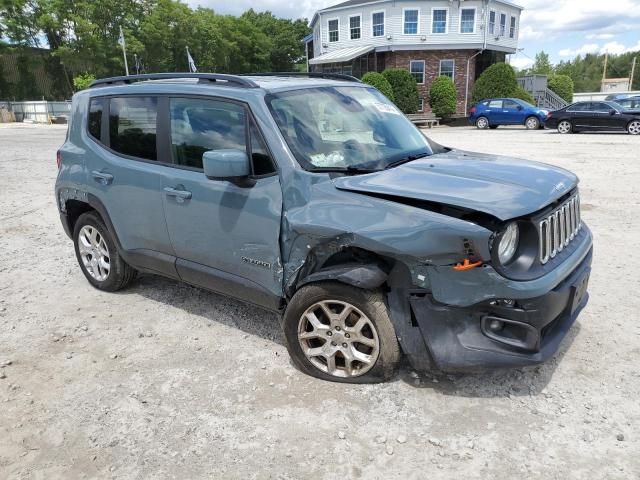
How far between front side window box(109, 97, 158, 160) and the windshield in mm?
1119

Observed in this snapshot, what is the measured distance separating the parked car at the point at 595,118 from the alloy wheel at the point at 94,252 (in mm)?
19582

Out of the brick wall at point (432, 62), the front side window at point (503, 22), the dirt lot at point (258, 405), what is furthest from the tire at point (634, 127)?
the front side window at point (503, 22)

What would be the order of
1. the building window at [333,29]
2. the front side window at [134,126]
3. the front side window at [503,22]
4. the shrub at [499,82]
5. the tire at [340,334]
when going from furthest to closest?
1. the building window at [333,29]
2. the front side window at [503,22]
3. the shrub at [499,82]
4. the front side window at [134,126]
5. the tire at [340,334]

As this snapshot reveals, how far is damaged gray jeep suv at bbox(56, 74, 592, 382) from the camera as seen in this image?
108 inches

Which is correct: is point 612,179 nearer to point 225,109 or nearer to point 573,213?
point 573,213

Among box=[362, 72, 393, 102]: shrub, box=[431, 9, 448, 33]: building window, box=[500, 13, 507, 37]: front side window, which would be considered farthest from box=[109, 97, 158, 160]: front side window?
box=[500, 13, 507, 37]: front side window

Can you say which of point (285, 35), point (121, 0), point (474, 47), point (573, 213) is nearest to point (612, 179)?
point (573, 213)

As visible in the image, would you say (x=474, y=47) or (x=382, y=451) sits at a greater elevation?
(x=474, y=47)

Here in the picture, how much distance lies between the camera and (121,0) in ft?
153

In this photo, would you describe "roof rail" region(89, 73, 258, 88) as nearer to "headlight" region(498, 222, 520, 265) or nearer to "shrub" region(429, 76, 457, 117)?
"headlight" region(498, 222, 520, 265)

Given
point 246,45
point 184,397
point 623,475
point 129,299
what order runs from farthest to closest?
1. point 246,45
2. point 129,299
3. point 184,397
4. point 623,475

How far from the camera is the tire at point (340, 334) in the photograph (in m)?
3.01

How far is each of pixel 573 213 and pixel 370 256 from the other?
4.64ft

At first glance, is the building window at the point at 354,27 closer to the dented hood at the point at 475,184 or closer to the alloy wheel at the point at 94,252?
the alloy wheel at the point at 94,252
